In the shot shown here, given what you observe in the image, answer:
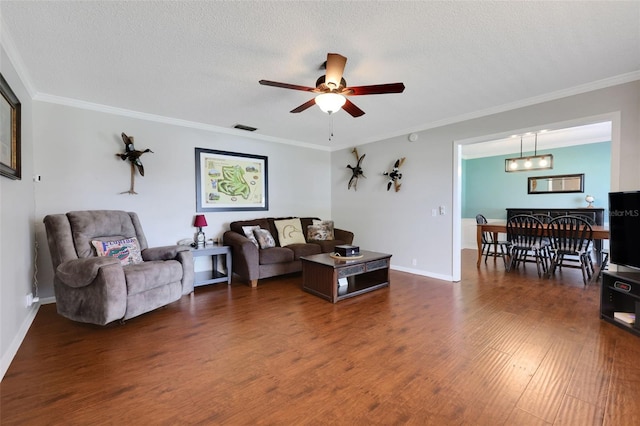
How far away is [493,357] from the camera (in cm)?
204

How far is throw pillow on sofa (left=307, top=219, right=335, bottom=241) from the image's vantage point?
4.91 m

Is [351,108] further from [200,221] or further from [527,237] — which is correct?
[527,237]

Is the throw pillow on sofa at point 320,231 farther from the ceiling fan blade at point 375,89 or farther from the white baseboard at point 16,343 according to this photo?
the white baseboard at point 16,343

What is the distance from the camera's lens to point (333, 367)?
193 centimetres

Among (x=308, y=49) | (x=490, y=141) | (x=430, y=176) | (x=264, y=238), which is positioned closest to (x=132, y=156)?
(x=264, y=238)

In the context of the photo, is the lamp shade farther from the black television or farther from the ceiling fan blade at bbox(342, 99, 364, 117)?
the black television

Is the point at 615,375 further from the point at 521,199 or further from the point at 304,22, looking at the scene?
the point at 521,199

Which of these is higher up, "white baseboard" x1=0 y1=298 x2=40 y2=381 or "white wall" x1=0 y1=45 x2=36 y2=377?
"white wall" x1=0 y1=45 x2=36 y2=377

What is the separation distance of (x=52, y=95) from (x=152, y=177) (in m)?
1.31

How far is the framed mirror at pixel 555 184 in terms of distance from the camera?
578cm

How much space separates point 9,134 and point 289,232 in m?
3.33

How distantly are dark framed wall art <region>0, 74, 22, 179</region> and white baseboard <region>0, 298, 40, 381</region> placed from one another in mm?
1249

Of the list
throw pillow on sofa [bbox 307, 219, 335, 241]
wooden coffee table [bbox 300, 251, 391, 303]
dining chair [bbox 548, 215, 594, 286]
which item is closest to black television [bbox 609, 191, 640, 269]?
dining chair [bbox 548, 215, 594, 286]

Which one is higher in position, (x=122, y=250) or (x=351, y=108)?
(x=351, y=108)
